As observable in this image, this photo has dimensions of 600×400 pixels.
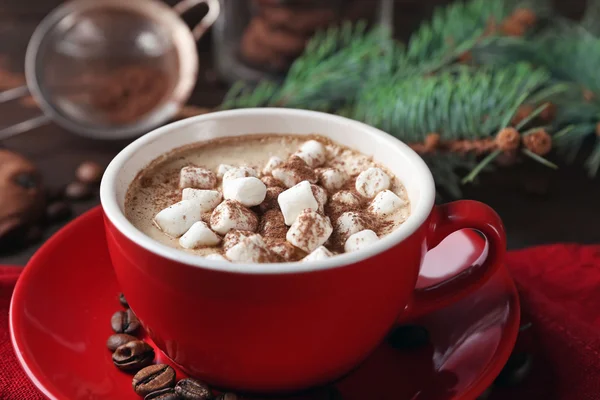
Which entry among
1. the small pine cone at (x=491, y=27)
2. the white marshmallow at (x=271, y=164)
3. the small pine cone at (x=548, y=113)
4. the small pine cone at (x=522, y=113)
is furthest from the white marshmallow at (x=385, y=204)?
the small pine cone at (x=491, y=27)

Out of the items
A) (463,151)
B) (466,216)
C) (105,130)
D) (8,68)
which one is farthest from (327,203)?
(8,68)

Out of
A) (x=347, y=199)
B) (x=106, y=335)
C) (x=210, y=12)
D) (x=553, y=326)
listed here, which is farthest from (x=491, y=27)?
(x=106, y=335)

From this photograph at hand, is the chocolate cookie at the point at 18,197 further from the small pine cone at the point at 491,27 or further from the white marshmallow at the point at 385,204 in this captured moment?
the small pine cone at the point at 491,27

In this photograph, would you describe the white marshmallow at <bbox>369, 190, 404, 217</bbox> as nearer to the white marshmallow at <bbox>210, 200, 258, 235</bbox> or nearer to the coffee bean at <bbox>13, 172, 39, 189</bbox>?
the white marshmallow at <bbox>210, 200, 258, 235</bbox>

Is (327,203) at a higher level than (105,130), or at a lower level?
higher

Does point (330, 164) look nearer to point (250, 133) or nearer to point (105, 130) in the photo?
point (250, 133)

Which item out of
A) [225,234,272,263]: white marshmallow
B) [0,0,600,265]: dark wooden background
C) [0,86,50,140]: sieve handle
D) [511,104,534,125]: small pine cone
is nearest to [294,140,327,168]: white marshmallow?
[225,234,272,263]: white marshmallow
